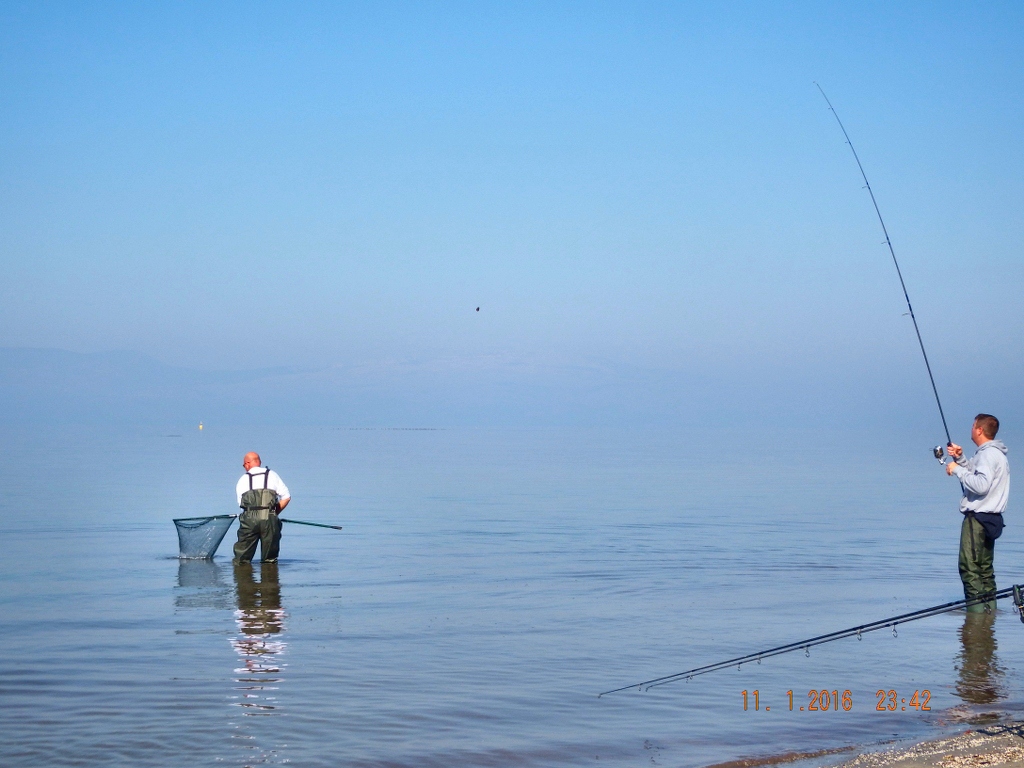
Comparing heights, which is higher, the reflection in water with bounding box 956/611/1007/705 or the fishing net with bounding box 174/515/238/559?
the fishing net with bounding box 174/515/238/559

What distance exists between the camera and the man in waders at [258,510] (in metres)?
15.5

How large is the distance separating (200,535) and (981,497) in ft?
38.1

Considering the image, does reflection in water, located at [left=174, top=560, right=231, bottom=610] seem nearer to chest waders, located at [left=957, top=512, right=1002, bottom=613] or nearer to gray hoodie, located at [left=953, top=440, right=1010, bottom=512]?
chest waders, located at [left=957, top=512, right=1002, bottom=613]

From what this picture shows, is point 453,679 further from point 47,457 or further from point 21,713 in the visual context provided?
point 47,457

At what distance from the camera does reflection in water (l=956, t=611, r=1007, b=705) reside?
8.30 meters

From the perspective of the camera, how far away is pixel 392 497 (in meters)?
30.5

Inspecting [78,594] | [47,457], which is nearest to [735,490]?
[78,594]

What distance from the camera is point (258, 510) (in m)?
15.6

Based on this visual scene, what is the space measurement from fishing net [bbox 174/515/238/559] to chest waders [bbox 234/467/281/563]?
0.43 metres

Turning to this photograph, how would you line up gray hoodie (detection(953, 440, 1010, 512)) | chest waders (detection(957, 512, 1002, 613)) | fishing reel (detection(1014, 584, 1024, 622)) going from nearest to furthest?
1. fishing reel (detection(1014, 584, 1024, 622))
2. gray hoodie (detection(953, 440, 1010, 512))
3. chest waders (detection(957, 512, 1002, 613))

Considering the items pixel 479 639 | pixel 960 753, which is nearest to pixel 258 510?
pixel 479 639
